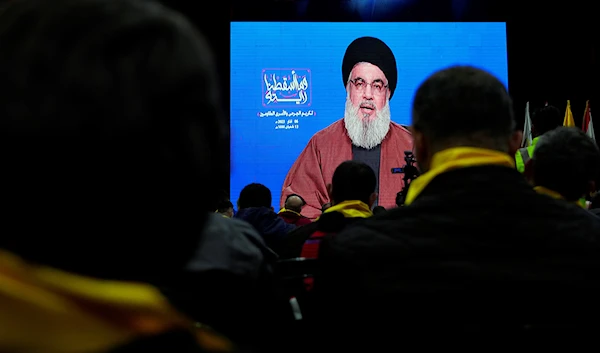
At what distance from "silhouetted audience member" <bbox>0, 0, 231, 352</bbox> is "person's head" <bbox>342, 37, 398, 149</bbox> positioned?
794 centimetres

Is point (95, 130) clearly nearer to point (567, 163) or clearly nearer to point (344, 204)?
point (567, 163)

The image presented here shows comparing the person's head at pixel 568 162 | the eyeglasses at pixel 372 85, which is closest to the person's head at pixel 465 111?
the person's head at pixel 568 162

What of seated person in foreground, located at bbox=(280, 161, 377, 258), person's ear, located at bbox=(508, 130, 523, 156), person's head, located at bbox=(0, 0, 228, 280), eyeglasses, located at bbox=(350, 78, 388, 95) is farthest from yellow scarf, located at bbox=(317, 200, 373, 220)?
eyeglasses, located at bbox=(350, 78, 388, 95)

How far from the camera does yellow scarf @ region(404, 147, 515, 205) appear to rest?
1.29 m

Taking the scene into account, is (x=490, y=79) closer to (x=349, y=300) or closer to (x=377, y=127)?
(x=349, y=300)

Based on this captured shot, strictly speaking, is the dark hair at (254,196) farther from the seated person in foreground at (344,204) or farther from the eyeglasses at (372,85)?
the eyeglasses at (372,85)

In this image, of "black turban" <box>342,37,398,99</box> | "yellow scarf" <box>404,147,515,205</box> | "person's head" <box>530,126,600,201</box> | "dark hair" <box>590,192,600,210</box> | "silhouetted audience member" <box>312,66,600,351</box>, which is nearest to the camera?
"silhouetted audience member" <box>312,66,600,351</box>

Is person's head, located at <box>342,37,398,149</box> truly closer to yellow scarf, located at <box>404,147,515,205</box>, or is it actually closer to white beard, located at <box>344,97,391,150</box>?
white beard, located at <box>344,97,391,150</box>

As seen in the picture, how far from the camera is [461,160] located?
130 centimetres

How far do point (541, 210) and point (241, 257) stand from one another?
0.70m

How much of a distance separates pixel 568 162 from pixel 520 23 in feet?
25.7

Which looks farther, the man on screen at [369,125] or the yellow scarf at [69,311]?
the man on screen at [369,125]

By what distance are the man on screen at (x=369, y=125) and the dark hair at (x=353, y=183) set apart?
17.9ft

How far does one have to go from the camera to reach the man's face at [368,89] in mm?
8406
